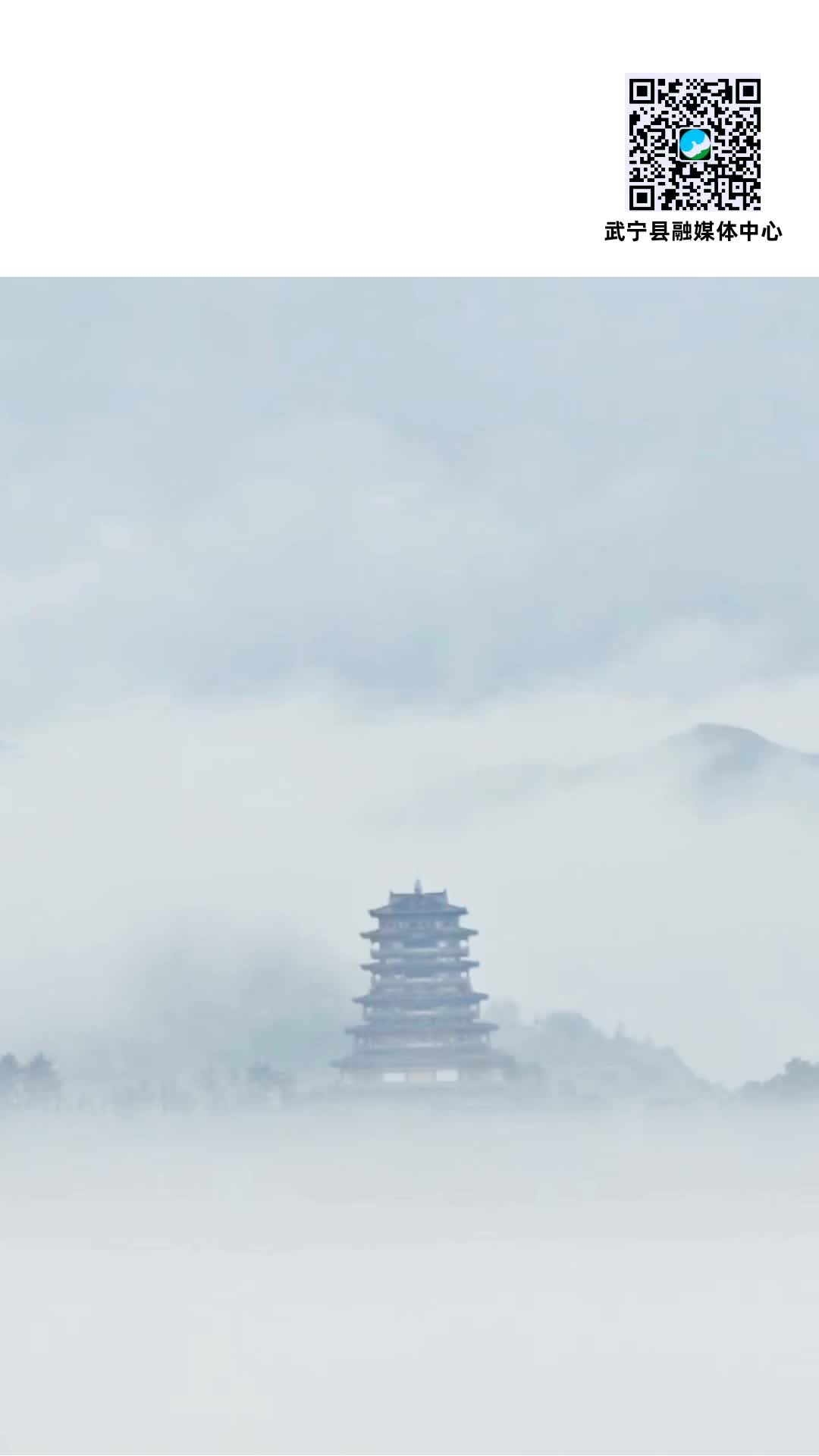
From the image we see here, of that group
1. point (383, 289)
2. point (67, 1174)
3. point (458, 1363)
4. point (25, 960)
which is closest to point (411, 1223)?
point (67, 1174)

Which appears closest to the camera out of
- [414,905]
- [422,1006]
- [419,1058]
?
[419,1058]

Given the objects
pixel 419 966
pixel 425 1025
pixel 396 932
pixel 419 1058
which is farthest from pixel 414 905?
pixel 419 1058

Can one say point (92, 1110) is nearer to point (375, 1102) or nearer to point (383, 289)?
point (375, 1102)

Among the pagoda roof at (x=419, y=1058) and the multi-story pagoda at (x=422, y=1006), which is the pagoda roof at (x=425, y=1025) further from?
the pagoda roof at (x=419, y=1058)

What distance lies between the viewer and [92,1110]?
1026 inches

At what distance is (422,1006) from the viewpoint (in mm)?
21156

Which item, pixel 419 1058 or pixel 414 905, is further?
pixel 414 905

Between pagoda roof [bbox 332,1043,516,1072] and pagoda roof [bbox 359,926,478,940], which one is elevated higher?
pagoda roof [bbox 359,926,478,940]

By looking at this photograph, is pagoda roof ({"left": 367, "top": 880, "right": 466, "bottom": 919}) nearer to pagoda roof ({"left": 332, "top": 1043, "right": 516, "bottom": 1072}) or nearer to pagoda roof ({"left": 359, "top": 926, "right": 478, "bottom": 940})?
pagoda roof ({"left": 359, "top": 926, "right": 478, "bottom": 940})

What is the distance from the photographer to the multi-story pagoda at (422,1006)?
2111 cm

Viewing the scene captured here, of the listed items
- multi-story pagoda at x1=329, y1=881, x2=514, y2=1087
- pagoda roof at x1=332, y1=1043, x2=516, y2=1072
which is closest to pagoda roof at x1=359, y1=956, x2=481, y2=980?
multi-story pagoda at x1=329, y1=881, x2=514, y2=1087

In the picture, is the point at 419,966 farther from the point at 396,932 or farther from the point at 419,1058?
the point at 419,1058

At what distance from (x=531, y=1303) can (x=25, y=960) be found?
15591 mm

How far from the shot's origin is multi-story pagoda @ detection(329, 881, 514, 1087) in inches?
831
